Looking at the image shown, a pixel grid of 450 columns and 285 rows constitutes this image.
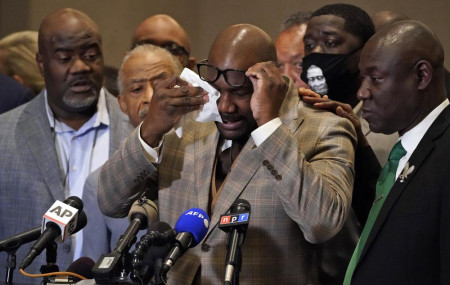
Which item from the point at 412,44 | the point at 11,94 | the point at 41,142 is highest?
the point at 412,44

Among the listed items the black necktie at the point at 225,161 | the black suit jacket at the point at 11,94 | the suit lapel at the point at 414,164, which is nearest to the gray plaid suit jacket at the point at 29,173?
the black suit jacket at the point at 11,94

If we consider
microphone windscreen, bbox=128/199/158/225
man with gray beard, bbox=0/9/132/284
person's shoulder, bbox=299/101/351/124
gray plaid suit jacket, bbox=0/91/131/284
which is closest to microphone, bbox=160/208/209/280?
microphone windscreen, bbox=128/199/158/225

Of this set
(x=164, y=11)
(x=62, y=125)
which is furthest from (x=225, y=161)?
(x=164, y=11)

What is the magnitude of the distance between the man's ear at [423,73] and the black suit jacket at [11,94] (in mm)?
3093

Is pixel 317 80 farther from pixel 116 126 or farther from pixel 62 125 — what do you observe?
pixel 62 125

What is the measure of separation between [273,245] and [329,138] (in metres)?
0.46

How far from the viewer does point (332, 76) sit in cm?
412

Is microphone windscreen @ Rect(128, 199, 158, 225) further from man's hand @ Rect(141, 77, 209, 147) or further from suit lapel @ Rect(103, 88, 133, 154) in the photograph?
suit lapel @ Rect(103, 88, 133, 154)

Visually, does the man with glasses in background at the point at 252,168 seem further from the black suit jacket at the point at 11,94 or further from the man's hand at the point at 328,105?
the black suit jacket at the point at 11,94

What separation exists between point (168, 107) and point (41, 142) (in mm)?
1719

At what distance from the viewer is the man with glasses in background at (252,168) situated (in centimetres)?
303

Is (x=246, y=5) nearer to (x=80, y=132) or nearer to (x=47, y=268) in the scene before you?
(x=80, y=132)

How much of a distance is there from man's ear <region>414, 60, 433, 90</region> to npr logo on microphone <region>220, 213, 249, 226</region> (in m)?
0.86

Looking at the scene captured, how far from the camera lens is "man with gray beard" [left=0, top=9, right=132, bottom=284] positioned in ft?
15.1
